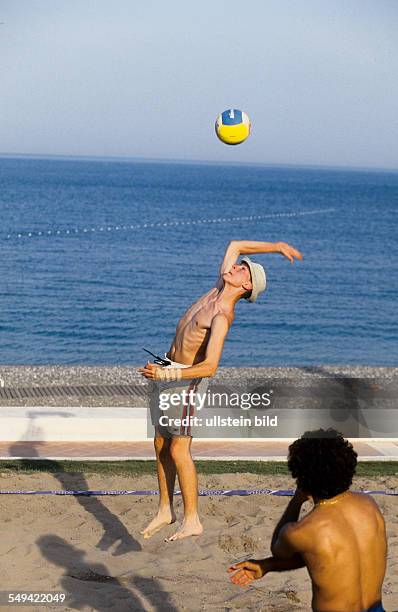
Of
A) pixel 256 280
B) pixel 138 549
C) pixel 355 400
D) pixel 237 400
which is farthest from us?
pixel 355 400

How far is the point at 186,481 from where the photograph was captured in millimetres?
7738

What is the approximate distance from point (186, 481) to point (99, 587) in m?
1.03

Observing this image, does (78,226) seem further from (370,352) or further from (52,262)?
(370,352)

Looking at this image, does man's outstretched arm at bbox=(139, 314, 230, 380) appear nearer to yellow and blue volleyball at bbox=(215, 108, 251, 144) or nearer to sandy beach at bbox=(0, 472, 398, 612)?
sandy beach at bbox=(0, 472, 398, 612)

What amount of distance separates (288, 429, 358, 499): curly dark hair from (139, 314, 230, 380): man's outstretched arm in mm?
2601

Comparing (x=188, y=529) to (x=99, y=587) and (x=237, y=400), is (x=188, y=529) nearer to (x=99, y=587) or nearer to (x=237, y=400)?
(x=99, y=587)

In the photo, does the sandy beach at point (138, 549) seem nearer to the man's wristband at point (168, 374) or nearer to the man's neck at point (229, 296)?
the man's wristband at point (168, 374)

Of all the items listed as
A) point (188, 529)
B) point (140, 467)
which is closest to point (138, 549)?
point (188, 529)

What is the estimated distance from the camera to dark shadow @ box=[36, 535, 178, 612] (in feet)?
24.5

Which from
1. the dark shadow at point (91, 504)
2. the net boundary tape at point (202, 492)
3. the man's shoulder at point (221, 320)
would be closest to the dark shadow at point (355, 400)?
the net boundary tape at point (202, 492)

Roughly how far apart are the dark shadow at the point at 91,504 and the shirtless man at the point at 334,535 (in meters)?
4.21

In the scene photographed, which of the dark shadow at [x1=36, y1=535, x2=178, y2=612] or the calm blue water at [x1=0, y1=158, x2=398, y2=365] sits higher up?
the dark shadow at [x1=36, y1=535, x2=178, y2=612]

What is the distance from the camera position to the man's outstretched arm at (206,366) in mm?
7266

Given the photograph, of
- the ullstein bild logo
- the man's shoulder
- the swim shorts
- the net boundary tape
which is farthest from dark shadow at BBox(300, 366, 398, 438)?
the man's shoulder
